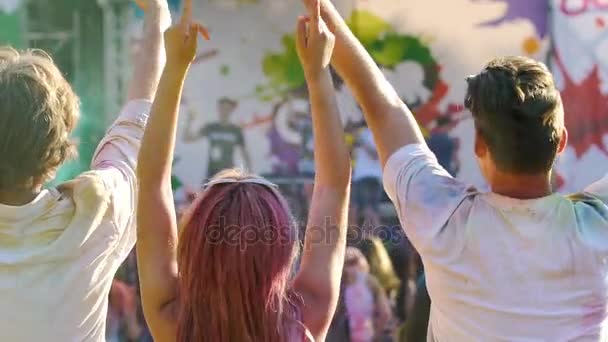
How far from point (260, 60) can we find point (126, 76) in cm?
73

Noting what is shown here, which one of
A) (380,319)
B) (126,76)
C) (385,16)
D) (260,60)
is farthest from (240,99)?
(380,319)

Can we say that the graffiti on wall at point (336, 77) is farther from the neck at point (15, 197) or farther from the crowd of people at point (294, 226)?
the neck at point (15, 197)

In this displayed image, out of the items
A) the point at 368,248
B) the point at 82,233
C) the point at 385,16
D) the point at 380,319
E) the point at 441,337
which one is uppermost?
the point at 385,16

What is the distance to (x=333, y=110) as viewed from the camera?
165cm

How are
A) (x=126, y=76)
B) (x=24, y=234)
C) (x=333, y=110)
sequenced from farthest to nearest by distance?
(x=126, y=76), (x=333, y=110), (x=24, y=234)

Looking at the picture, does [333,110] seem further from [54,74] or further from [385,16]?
[385,16]

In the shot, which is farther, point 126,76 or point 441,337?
point 126,76

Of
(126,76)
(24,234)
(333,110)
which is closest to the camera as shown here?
(24,234)

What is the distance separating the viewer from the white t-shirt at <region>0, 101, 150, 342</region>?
151 cm

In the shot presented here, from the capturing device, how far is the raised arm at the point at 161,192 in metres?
1.55

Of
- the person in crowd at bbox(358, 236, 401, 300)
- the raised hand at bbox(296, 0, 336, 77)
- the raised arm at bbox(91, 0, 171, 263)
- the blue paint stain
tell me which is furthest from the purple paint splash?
the raised hand at bbox(296, 0, 336, 77)

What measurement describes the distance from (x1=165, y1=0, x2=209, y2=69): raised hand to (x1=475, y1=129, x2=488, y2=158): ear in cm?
58

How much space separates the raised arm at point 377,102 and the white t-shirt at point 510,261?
0.10 meters

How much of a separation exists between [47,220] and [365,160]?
305cm
